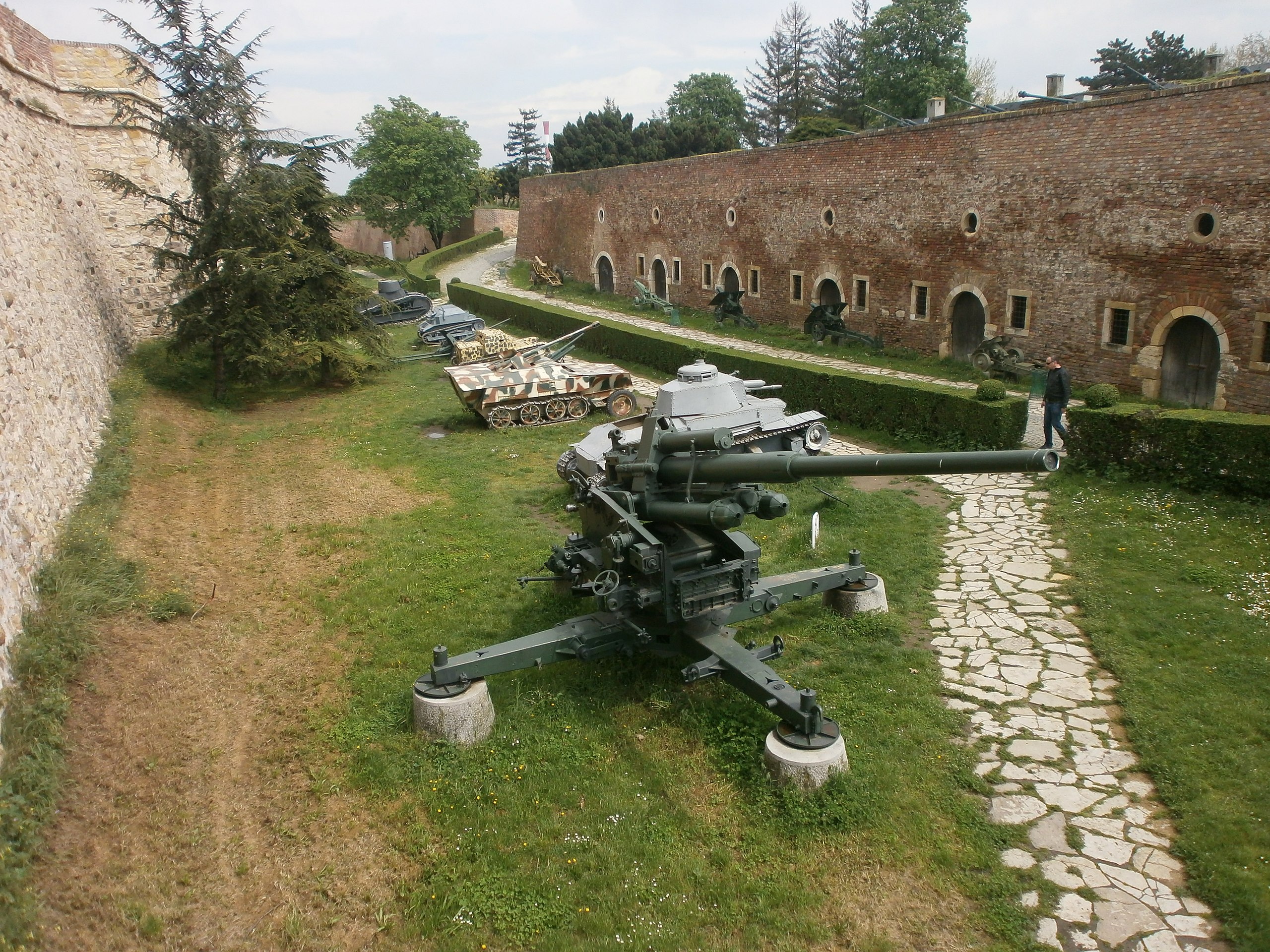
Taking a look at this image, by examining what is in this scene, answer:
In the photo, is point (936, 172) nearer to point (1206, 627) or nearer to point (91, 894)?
point (1206, 627)

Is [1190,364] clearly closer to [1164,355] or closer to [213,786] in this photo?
[1164,355]

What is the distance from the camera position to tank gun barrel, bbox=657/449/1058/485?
13.4ft

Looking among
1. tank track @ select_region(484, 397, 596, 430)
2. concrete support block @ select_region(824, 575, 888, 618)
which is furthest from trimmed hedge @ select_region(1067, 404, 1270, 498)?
tank track @ select_region(484, 397, 596, 430)

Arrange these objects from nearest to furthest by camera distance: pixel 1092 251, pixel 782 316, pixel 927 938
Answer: pixel 927 938, pixel 1092 251, pixel 782 316

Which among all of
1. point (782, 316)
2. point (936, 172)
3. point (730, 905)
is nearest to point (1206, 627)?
point (730, 905)

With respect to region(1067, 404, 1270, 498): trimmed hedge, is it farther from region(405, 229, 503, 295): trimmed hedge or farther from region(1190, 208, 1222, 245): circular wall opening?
region(405, 229, 503, 295): trimmed hedge

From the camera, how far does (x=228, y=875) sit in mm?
5129

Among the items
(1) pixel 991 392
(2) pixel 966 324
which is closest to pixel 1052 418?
(1) pixel 991 392

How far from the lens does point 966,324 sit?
63.4 ft

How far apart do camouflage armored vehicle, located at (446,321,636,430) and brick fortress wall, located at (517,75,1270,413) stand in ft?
25.8

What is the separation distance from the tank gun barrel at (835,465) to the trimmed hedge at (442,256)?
99.2 ft

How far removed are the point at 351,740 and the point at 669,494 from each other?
290 centimetres

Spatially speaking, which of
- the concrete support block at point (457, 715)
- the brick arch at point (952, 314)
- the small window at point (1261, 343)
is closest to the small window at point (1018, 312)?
the brick arch at point (952, 314)

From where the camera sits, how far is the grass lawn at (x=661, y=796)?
467 centimetres
